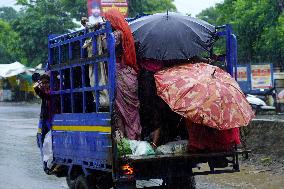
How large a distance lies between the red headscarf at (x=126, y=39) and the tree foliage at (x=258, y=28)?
60.5 feet

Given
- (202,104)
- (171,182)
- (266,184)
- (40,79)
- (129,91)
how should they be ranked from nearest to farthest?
(202,104) → (129,91) → (171,182) → (40,79) → (266,184)

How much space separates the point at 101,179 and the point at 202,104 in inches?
72.1

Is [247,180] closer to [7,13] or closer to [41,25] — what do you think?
[41,25]

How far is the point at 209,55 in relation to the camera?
7.43m

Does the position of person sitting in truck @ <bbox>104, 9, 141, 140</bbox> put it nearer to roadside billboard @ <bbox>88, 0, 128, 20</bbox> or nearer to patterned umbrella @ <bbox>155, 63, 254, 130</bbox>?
patterned umbrella @ <bbox>155, 63, 254, 130</bbox>

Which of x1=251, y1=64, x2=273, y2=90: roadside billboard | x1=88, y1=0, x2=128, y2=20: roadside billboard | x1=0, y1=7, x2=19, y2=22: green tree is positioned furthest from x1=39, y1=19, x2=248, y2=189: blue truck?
x1=0, y1=7, x2=19, y2=22: green tree

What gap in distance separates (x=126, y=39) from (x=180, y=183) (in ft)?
6.94

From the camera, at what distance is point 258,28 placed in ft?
89.5

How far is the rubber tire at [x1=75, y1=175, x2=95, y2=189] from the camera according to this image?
6.99 meters

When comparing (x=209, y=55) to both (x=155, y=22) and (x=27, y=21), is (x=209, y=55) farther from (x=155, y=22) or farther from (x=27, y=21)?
(x=27, y=21)

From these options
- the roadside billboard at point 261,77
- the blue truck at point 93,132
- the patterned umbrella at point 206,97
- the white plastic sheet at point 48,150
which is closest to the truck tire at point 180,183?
the blue truck at point 93,132

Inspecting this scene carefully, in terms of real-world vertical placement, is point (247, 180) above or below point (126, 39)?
below

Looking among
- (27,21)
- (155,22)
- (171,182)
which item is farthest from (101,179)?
(27,21)

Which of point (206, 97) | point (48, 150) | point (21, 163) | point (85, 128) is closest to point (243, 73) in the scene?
point (21, 163)
